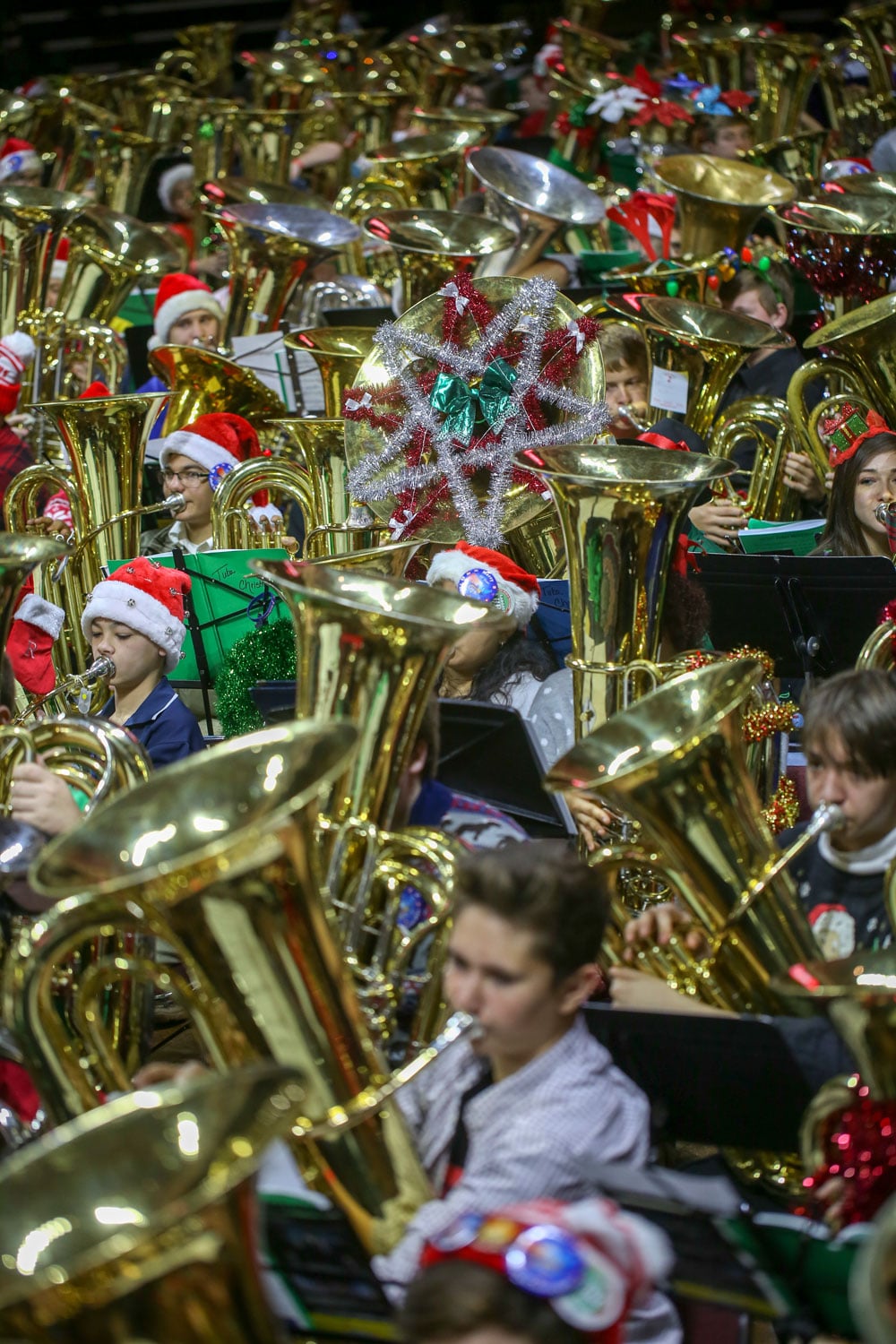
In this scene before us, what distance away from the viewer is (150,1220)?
1.64 meters

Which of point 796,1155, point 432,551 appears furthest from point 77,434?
point 796,1155

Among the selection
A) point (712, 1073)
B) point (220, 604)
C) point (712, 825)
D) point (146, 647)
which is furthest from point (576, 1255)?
point (220, 604)

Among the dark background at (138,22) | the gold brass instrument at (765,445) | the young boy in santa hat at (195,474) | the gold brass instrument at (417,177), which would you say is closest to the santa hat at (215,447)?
the young boy in santa hat at (195,474)

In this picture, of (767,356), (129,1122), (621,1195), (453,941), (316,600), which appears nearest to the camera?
(129,1122)

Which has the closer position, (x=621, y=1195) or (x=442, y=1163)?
(x=621, y=1195)

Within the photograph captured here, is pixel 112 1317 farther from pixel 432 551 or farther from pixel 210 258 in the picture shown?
pixel 210 258

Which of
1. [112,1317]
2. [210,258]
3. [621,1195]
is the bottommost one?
[210,258]

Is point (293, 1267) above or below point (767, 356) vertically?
above

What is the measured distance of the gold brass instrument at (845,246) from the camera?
495 centimetres

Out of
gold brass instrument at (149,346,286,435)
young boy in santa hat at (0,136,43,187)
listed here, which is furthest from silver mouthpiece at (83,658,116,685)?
young boy in santa hat at (0,136,43,187)

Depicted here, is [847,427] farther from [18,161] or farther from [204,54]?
[204,54]

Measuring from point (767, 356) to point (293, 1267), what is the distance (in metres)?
4.14

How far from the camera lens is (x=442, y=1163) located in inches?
90.9

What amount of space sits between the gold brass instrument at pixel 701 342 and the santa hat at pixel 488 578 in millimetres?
1523
